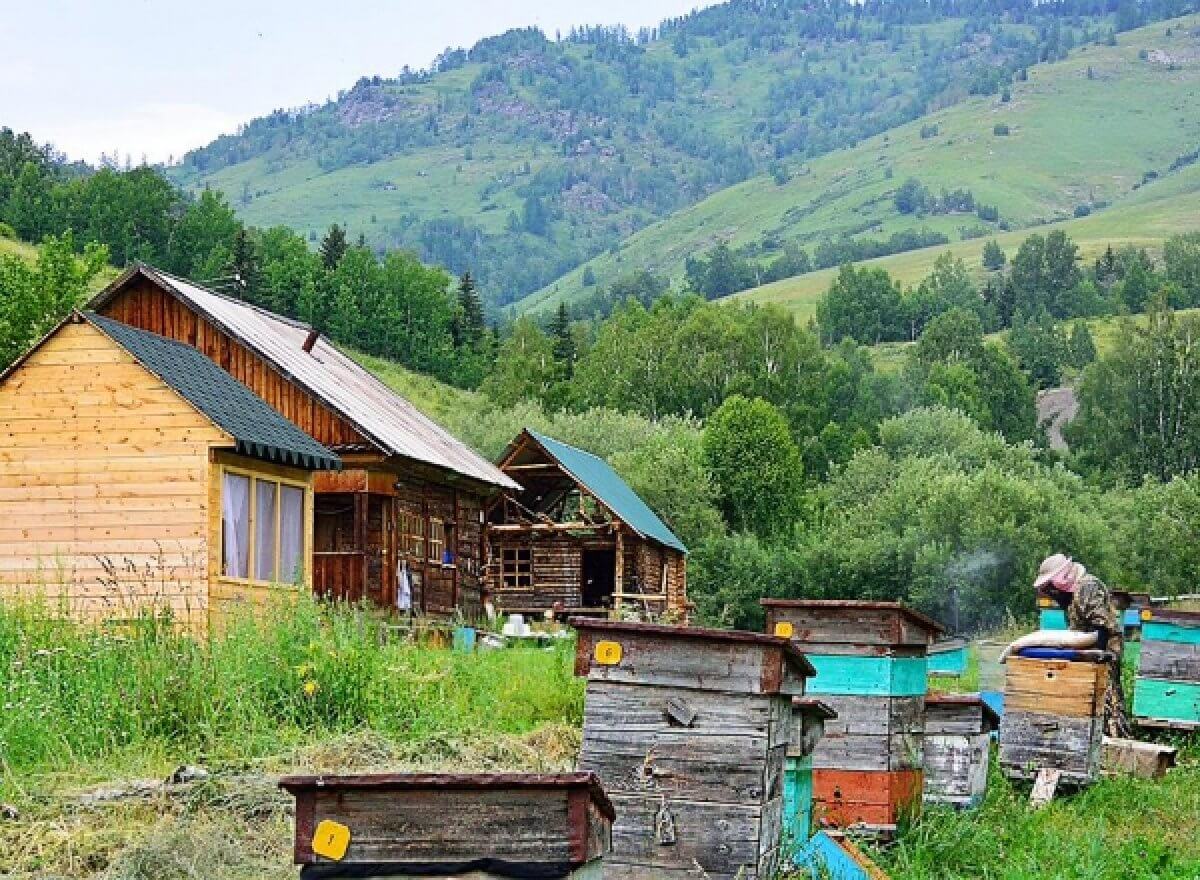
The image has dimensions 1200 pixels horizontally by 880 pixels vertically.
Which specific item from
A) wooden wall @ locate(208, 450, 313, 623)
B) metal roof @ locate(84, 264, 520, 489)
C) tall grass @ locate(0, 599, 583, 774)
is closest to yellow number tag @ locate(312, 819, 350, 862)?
tall grass @ locate(0, 599, 583, 774)

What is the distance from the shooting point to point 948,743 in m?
14.5

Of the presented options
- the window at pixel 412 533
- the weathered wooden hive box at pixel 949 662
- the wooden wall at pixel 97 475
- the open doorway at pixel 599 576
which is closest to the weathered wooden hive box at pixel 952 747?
the wooden wall at pixel 97 475

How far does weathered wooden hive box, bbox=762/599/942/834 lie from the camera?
12.9 m

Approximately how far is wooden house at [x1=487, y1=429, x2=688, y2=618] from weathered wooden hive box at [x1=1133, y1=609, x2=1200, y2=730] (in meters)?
Result: 24.8

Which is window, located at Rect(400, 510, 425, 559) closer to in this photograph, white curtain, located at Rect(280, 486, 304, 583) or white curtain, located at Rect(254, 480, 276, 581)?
white curtain, located at Rect(280, 486, 304, 583)

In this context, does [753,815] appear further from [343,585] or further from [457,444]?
[457,444]

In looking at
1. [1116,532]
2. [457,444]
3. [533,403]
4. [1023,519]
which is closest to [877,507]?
[1023,519]

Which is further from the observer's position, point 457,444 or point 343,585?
point 457,444

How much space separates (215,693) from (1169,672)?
1087 centimetres

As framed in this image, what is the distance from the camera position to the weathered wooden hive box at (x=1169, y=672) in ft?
62.6

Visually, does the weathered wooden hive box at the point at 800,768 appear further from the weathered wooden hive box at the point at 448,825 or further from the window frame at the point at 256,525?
the window frame at the point at 256,525

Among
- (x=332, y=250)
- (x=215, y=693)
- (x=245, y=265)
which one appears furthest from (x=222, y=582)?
(x=332, y=250)

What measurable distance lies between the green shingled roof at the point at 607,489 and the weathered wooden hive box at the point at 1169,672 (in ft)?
81.6

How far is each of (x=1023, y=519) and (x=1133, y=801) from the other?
46210mm
